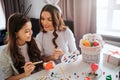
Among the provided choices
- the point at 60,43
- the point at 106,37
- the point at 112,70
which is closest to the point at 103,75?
the point at 112,70

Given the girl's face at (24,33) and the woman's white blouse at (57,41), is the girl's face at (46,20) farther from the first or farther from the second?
the girl's face at (24,33)

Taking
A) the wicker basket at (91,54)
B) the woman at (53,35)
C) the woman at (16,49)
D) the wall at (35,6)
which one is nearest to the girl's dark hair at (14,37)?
the woman at (16,49)

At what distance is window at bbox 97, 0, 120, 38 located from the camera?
201 cm

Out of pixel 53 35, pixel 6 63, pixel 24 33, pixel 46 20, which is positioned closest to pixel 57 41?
pixel 53 35

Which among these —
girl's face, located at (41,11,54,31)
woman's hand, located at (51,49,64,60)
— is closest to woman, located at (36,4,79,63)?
girl's face, located at (41,11,54,31)

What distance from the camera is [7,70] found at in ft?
3.93

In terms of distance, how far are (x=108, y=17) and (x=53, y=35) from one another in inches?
35.0

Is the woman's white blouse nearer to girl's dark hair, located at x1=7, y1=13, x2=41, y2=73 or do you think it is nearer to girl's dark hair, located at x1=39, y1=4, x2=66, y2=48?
girl's dark hair, located at x1=39, y1=4, x2=66, y2=48

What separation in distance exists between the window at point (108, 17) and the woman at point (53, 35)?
2.27ft

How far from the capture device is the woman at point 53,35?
5.03ft

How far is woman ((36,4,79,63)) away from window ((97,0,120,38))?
691mm

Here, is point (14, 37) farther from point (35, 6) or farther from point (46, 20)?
point (35, 6)

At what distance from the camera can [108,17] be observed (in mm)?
2100

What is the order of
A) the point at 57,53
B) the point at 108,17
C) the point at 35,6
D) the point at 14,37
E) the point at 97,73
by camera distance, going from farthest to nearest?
the point at 35,6, the point at 108,17, the point at 57,53, the point at 14,37, the point at 97,73
